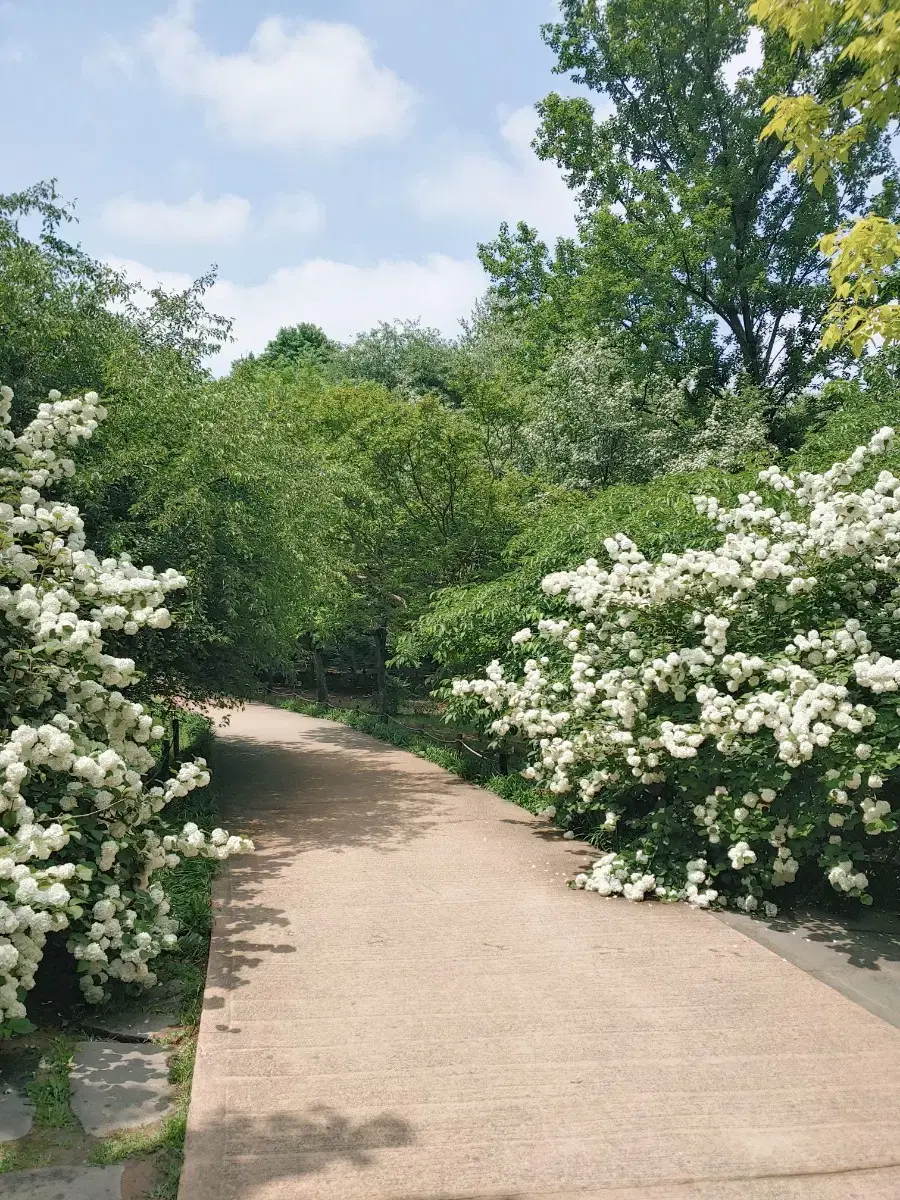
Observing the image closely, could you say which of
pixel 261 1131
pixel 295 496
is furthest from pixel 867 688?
pixel 295 496

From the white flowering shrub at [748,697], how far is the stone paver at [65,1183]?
378cm

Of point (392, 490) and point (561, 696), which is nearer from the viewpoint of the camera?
point (561, 696)

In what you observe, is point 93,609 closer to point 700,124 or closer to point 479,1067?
point 479,1067

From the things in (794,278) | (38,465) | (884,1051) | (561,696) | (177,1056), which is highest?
(794,278)

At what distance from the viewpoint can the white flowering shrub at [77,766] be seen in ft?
13.7

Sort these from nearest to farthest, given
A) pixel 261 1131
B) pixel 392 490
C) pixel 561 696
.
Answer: pixel 261 1131 < pixel 561 696 < pixel 392 490

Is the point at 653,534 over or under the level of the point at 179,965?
over

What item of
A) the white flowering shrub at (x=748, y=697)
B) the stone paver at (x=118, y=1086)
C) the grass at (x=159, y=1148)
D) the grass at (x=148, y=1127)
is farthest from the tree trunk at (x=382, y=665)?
the grass at (x=159, y=1148)

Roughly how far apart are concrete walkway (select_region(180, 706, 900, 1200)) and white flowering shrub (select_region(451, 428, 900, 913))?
1.91 feet

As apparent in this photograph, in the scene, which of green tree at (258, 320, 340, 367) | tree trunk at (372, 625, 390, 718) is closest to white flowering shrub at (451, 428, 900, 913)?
tree trunk at (372, 625, 390, 718)

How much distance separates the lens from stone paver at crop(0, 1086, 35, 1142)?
3.58m

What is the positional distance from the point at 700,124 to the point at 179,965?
25.9 meters

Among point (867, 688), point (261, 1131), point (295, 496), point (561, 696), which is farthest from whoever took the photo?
point (295, 496)

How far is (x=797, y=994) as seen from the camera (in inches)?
197
